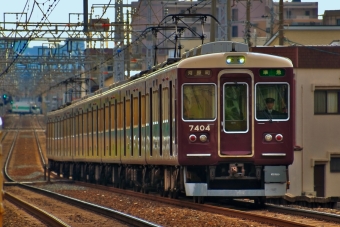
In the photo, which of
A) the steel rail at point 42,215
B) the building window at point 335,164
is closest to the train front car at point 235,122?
the steel rail at point 42,215

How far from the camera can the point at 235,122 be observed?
15508 millimetres

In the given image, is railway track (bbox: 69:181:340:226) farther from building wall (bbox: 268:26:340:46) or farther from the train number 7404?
building wall (bbox: 268:26:340:46)

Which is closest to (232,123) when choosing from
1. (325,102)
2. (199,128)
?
(199,128)

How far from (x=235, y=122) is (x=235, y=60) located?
1035 millimetres

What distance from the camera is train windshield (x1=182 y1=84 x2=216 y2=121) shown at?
50.6ft

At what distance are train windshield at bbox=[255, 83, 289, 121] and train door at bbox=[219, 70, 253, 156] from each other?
0.17 m

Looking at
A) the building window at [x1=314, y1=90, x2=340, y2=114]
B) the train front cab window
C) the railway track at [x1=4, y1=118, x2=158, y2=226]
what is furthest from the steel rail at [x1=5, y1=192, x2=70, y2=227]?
the building window at [x1=314, y1=90, x2=340, y2=114]

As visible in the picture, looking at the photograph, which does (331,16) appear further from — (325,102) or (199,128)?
(199,128)

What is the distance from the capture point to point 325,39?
43.2 m

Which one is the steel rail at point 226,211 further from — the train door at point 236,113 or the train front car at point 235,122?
the train door at point 236,113

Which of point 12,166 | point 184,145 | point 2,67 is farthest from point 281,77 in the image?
point 2,67

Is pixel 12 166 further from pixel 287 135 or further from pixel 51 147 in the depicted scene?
pixel 287 135

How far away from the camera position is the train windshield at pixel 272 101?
50.6 ft

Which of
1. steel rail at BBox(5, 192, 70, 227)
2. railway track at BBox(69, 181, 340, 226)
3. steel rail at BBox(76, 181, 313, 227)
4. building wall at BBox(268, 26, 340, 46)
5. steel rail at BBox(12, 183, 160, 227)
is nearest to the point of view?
steel rail at BBox(76, 181, 313, 227)
